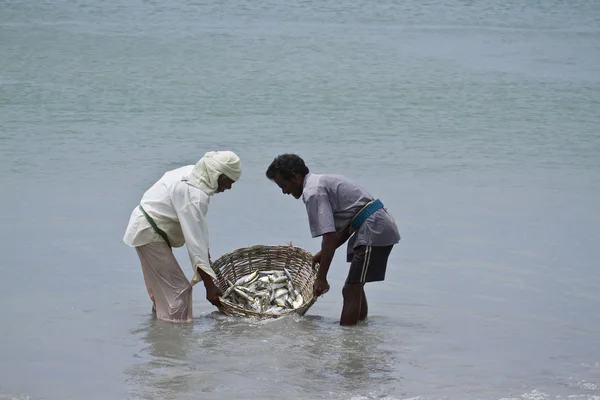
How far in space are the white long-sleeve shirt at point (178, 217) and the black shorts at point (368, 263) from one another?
2.95 feet

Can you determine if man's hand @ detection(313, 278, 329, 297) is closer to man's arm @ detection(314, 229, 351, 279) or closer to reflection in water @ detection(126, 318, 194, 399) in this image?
man's arm @ detection(314, 229, 351, 279)

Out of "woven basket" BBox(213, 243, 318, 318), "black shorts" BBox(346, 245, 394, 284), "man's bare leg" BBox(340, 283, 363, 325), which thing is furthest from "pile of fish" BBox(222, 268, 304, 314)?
"black shorts" BBox(346, 245, 394, 284)

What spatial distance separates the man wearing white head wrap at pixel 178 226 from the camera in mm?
5965

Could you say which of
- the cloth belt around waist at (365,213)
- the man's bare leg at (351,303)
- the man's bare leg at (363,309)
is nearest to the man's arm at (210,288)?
the man's bare leg at (351,303)

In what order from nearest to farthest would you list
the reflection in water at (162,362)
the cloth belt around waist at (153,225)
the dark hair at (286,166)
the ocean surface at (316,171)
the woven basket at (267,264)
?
the reflection in water at (162,362), the ocean surface at (316,171), the dark hair at (286,166), the cloth belt around waist at (153,225), the woven basket at (267,264)

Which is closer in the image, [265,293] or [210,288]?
[210,288]

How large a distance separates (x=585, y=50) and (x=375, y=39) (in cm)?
459

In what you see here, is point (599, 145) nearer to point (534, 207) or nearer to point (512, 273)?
point (534, 207)

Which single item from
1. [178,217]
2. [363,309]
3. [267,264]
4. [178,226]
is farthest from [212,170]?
[363,309]

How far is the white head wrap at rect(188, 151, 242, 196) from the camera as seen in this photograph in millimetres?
5949

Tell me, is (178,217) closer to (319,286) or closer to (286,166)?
(286,166)

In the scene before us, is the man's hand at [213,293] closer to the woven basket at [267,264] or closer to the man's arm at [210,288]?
the man's arm at [210,288]

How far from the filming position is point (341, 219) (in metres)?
6.23

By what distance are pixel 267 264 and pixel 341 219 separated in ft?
2.76
